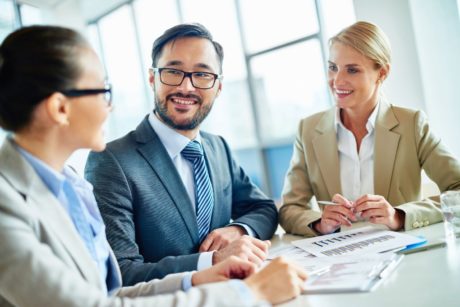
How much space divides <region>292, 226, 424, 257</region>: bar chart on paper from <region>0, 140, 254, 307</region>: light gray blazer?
533mm

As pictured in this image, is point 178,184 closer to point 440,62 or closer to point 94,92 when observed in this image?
point 94,92

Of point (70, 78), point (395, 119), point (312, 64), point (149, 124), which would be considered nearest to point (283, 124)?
point (312, 64)

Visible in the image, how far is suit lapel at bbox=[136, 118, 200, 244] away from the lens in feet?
5.09

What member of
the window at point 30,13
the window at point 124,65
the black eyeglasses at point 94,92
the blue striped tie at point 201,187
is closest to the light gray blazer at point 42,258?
the black eyeglasses at point 94,92

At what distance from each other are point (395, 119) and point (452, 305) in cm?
129

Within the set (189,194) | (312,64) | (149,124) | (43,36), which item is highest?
(312,64)

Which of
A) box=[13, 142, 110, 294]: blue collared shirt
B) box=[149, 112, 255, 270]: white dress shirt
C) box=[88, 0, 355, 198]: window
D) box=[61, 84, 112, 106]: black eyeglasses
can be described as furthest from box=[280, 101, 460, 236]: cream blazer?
box=[88, 0, 355, 198]: window

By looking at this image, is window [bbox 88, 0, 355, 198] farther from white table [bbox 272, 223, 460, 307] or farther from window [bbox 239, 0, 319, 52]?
white table [bbox 272, 223, 460, 307]

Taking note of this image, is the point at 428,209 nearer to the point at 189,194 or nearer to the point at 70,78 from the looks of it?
the point at 189,194

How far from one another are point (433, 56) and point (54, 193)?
3.34m

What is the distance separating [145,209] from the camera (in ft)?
4.88

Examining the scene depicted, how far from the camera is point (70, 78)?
0.94 metres

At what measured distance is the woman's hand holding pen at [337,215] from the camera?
156cm

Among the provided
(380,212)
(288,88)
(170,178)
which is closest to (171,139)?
(170,178)
